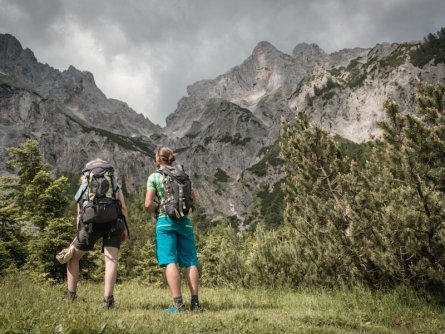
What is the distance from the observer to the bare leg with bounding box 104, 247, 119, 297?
6105mm

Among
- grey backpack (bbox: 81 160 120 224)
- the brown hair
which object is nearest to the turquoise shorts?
grey backpack (bbox: 81 160 120 224)

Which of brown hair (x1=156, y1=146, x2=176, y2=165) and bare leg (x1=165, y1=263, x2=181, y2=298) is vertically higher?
brown hair (x1=156, y1=146, x2=176, y2=165)

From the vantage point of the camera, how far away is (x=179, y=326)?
14.9 feet

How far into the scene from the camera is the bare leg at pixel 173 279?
6133 millimetres

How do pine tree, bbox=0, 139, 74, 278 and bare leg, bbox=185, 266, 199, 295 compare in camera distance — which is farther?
pine tree, bbox=0, 139, 74, 278

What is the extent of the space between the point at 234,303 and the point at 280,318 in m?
1.68

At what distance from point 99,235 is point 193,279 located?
177 centimetres

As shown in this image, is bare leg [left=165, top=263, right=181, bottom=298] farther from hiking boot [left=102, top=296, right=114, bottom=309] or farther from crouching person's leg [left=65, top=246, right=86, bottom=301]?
crouching person's leg [left=65, top=246, right=86, bottom=301]

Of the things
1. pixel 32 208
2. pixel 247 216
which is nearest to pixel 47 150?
pixel 247 216

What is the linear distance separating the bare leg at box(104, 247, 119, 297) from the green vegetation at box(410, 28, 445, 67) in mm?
206431

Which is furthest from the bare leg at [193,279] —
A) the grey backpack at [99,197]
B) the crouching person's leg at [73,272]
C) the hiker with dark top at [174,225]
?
the crouching person's leg at [73,272]

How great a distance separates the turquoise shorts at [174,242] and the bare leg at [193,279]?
90 mm

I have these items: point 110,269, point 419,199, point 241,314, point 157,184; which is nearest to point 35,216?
point 110,269

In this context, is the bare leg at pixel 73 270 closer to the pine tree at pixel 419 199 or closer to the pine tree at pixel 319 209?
the pine tree at pixel 319 209
